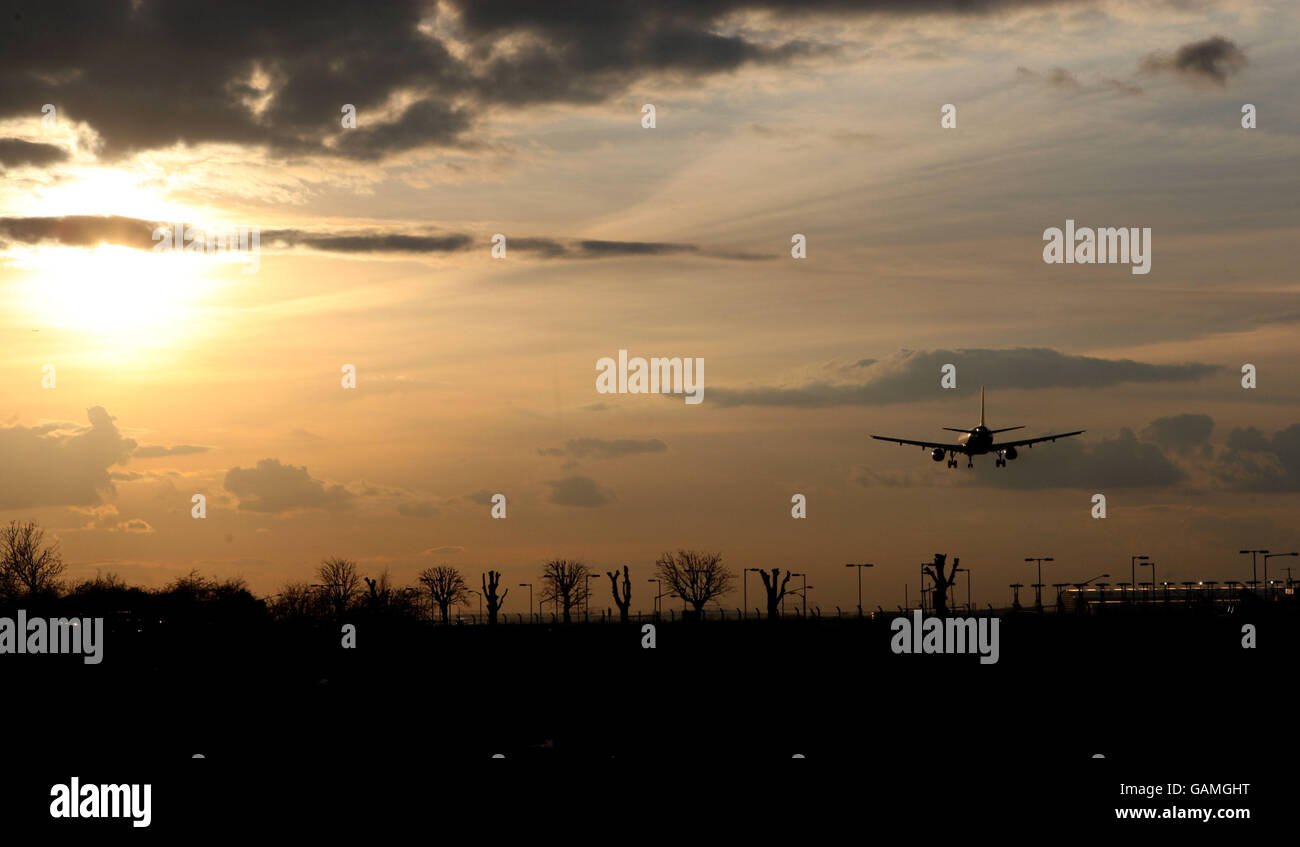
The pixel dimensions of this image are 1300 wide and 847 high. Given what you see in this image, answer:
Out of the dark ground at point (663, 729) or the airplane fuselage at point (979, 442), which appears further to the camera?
the airplane fuselage at point (979, 442)

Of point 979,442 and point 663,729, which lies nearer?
point 663,729

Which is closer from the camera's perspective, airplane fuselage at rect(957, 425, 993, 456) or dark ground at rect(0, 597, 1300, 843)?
dark ground at rect(0, 597, 1300, 843)

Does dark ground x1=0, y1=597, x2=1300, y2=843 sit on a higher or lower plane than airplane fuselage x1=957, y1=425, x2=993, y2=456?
lower

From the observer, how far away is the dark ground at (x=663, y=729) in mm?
47812

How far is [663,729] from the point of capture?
7225 cm

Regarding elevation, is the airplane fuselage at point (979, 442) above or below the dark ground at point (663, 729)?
above

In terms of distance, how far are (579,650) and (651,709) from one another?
4977 centimetres

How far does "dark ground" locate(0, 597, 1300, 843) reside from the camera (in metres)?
47.8
